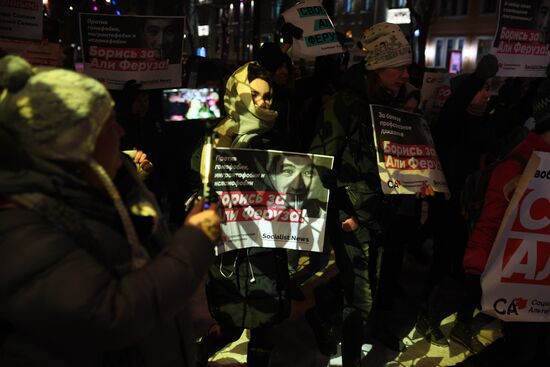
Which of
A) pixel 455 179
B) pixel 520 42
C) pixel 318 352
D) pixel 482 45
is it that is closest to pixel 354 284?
pixel 318 352

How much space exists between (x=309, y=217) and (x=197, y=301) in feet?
6.19

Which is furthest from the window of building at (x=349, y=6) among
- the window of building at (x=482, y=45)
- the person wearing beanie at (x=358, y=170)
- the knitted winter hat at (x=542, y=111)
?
the knitted winter hat at (x=542, y=111)

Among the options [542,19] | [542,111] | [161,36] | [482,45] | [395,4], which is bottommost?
[542,111]

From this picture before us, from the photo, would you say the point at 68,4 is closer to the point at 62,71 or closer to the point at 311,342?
the point at 311,342

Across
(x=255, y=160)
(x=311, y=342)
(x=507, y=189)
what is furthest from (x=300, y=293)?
(x=507, y=189)

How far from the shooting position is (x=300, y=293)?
467 cm

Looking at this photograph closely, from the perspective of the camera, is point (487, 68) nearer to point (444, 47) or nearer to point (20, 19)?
point (20, 19)

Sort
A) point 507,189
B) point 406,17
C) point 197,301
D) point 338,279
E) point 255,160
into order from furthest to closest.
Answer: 1. point 406,17
2. point 197,301
3. point 338,279
4. point 255,160
5. point 507,189

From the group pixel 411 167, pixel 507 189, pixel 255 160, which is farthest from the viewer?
pixel 411 167

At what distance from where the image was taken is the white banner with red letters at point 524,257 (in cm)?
258

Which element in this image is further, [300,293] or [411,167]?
[300,293]

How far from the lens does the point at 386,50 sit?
3.15m

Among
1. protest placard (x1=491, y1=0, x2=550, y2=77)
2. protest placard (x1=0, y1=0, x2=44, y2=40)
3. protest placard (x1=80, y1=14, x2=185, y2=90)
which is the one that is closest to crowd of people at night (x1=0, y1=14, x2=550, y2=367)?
protest placard (x1=80, y1=14, x2=185, y2=90)

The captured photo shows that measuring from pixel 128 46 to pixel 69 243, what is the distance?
3.57 m
